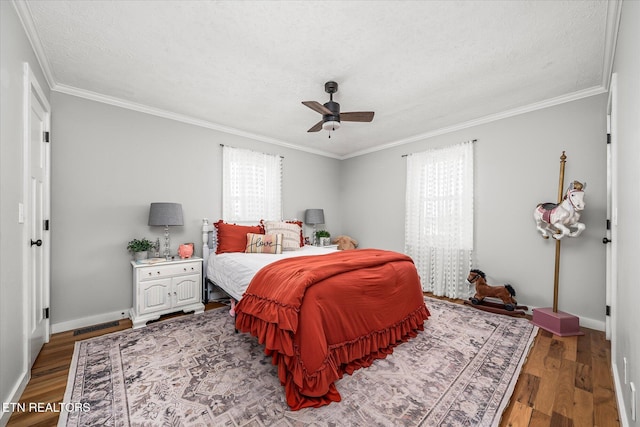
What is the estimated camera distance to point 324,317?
76.7 inches

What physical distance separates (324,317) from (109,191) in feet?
9.64

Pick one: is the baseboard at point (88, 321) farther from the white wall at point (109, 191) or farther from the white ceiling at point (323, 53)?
the white ceiling at point (323, 53)

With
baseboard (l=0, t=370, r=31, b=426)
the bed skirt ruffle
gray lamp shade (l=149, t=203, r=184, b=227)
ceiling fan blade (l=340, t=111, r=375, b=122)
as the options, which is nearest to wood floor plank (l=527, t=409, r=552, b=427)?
the bed skirt ruffle

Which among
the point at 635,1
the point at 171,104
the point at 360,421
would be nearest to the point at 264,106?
the point at 171,104

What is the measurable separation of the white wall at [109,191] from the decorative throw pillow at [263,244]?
79 cm

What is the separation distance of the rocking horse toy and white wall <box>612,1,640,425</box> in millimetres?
1464

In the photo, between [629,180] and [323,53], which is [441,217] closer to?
[629,180]

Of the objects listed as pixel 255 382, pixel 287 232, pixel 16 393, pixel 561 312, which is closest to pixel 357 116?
pixel 287 232

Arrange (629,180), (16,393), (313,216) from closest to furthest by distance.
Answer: (629,180) → (16,393) → (313,216)

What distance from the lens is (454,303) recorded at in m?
3.71

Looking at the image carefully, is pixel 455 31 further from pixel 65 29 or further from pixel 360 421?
pixel 65 29

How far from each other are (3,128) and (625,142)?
3.68 m

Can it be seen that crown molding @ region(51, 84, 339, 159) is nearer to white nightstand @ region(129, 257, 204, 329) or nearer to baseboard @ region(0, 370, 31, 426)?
white nightstand @ region(129, 257, 204, 329)

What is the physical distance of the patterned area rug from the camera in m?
1.61
